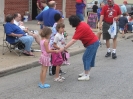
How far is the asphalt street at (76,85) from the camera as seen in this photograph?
653cm

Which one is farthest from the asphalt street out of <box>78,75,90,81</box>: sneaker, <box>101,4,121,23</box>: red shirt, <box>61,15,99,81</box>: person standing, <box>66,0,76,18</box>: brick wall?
<box>66,0,76,18</box>: brick wall

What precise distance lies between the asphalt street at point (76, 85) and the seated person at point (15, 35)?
1164 mm

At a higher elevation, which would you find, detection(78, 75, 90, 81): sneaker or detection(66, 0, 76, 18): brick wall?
detection(66, 0, 76, 18): brick wall

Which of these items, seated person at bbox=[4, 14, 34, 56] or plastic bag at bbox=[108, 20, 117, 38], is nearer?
seated person at bbox=[4, 14, 34, 56]

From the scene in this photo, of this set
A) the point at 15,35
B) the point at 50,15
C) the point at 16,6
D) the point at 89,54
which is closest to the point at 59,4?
the point at 16,6

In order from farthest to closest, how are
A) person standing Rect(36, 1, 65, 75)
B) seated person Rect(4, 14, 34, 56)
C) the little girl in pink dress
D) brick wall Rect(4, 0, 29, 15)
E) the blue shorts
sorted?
brick wall Rect(4, 0, 29, 15), seated person Rect(4, 14, 34, 56), person standing Rect(36, 1, 65, 75), the blue shorts, the little girl in pink dress

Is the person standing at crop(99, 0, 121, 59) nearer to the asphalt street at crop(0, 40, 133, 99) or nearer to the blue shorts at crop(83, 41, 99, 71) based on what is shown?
the asphalt street at crop(0, 40, 133, 99)

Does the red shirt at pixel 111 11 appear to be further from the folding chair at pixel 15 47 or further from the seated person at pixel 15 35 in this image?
the folding chair at pixel 15 47

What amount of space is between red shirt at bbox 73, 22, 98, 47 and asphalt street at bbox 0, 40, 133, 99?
36.0 inches

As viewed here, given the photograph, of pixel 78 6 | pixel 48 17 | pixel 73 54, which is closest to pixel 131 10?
pixel 78 6

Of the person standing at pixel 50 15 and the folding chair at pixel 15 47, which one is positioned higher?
the person standing at pixel 50 15

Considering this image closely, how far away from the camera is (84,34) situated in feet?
24.7

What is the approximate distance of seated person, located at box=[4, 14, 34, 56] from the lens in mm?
9945

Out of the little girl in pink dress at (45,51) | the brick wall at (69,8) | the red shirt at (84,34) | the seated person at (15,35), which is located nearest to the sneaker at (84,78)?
the red shirt at (84,34)
